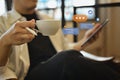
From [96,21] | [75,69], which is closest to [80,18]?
[96,21]

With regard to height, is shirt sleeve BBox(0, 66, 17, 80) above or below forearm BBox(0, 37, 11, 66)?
below

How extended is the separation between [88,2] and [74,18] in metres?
0.14

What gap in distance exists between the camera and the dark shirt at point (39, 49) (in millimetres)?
1177

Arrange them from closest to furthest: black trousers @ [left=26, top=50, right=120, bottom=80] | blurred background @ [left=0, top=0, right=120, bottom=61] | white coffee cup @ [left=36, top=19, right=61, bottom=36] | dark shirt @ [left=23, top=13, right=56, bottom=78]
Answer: white coffee cup @ [left=36, top=19, right=61, bottom=36]
black trousers @ [left=26, top=50, right=120, bottom=80]
dark shirt @ [left=23, top=13, right=56, bottom=78]
blurred background @ [left=0, top=0, right=120, bottom=61]

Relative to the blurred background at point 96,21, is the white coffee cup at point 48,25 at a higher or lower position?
higher

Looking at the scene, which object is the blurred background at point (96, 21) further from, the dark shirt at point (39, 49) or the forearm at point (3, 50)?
the forearm at point (3, 50)

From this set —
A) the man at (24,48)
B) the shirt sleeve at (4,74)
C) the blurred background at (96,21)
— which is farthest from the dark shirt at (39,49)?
the blurred background at (96,21)

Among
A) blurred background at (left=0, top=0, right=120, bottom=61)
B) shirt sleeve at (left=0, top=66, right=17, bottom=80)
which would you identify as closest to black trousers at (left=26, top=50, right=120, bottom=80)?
shirt sleeve at (left=0, top=66, right=17, bottom=80)

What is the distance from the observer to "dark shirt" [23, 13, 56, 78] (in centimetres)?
118

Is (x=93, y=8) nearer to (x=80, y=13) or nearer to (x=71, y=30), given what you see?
(x=80, y=13)

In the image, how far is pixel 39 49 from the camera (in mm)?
1206

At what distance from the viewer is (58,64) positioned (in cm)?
92

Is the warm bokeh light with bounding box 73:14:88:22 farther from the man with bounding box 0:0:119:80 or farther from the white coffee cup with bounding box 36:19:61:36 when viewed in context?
the white coffee cup with bounding box 36:19:61:36

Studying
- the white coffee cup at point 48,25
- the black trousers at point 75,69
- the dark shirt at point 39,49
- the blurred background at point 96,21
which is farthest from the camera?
the blurred background at point 96,21
